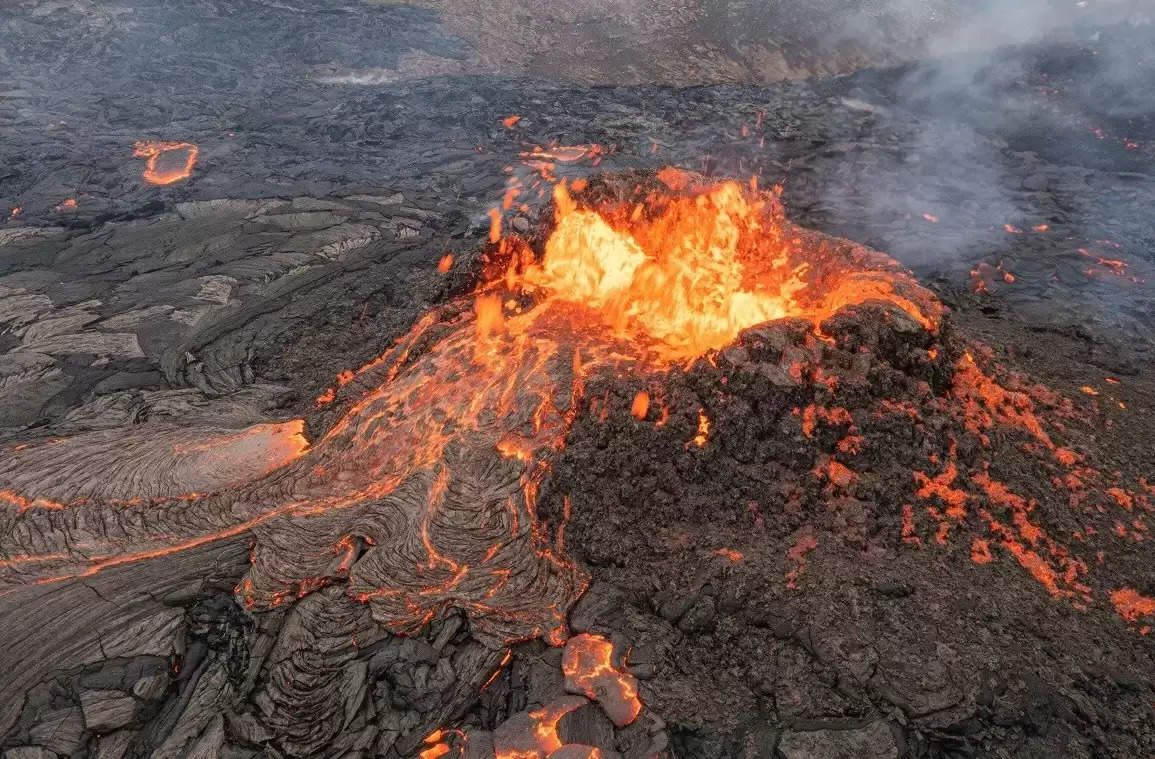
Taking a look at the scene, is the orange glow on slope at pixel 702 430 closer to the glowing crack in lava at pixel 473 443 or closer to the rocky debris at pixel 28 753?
the glowing crack in lava at pixel 473 443

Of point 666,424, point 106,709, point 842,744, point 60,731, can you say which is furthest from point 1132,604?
point 60,731

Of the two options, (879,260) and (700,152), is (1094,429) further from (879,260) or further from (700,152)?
(700,152)

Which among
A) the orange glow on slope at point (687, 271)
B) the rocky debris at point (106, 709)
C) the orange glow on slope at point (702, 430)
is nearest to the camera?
the rocky debris at point (106, 709)

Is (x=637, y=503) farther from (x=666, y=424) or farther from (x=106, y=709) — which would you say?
(x=106, y=709)

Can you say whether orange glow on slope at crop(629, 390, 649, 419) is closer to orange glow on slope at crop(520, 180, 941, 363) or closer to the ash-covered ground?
the ash-covered ground

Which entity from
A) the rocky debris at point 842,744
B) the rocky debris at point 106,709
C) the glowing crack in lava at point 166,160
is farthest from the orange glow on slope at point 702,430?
the glowing crack in lava at point 166,160

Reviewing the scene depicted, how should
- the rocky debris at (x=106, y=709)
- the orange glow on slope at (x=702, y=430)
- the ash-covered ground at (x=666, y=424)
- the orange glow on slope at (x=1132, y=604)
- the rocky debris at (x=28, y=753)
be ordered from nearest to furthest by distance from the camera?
the rocky debris at (x=28, y=753) → the rocky debris at (x=106, y=709) → the ash-covered ground at (x=666, y=424) → the orange glow on slope at (x=1132, y=604) → the orange glow on slope at (x=702, y=430)
